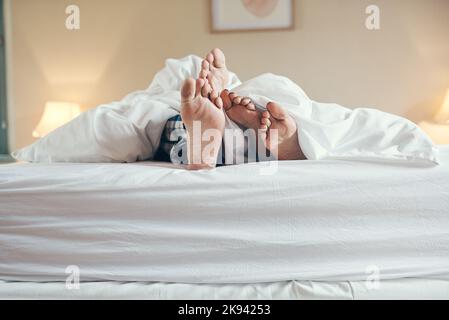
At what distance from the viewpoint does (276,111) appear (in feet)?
3.78

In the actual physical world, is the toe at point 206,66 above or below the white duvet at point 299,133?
above

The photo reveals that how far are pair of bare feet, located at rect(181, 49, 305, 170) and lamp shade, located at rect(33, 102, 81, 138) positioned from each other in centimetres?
173

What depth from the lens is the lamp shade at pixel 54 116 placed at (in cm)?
Result: 271

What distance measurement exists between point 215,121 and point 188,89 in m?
0.10

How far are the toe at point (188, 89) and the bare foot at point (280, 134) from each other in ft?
0.58

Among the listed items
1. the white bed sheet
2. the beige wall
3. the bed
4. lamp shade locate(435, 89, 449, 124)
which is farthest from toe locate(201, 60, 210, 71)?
lamp shade locate(435, 89, 449, 124)

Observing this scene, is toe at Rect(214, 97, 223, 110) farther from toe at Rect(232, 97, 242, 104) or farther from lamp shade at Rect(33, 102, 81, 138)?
lamp shade at Rect(33, 102, 81, 138)

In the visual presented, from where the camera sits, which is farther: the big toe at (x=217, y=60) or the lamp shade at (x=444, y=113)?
the lamp shade at (x=444, y=113)

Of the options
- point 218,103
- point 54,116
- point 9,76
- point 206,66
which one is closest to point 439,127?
point 206,66

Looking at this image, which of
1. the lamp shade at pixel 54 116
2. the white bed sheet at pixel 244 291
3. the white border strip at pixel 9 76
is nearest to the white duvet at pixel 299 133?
the white bed sheet at pixel 244 291

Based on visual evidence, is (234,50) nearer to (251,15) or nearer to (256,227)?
(251,15)

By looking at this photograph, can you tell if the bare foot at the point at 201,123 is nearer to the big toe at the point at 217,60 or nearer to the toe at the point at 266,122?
the toe at the point at 266,122

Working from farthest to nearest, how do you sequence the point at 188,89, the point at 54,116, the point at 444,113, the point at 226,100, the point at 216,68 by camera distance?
the point at 54,116, the point at 444,113, the point at 216,68, the point at 226,100, the point at 188,89
